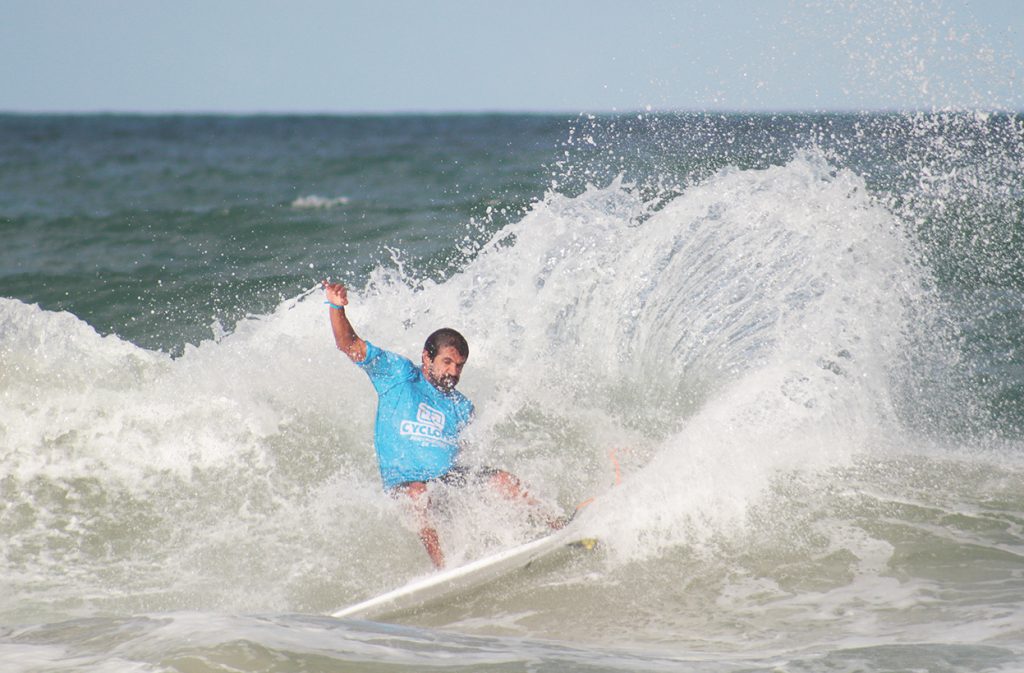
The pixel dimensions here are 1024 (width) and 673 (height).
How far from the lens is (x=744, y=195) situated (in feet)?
26.8

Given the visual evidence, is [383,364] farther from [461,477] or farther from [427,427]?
[461,477]

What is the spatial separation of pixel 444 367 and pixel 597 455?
2.11m

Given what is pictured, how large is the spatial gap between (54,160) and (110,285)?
25.9 m

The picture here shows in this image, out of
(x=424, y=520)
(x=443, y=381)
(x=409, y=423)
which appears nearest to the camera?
(x=424, y=520)

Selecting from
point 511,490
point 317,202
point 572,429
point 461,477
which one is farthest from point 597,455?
point 317,202

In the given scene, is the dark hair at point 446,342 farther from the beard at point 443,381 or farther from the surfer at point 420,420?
the beard at point 443,381

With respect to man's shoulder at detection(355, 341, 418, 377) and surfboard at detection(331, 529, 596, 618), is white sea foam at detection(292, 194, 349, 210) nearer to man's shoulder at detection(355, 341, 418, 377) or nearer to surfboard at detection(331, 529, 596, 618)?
man's shoulder at detection(355, 341, 418, 377)

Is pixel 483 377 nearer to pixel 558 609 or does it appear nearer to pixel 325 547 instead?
pixel 325 547

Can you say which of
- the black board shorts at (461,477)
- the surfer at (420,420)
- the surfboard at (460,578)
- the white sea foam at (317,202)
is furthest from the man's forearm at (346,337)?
the white sea foam at (317,202)

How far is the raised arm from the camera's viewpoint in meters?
5.89

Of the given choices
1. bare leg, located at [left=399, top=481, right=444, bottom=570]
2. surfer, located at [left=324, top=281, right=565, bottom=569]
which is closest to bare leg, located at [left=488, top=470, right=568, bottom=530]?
surfer, located at [left=324, top=281, right=565, bottom=569]

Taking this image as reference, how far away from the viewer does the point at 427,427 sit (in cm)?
609

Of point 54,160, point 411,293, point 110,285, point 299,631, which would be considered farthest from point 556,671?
point 54,160

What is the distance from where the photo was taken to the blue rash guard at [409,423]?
6039 mm
